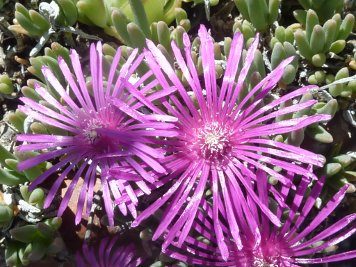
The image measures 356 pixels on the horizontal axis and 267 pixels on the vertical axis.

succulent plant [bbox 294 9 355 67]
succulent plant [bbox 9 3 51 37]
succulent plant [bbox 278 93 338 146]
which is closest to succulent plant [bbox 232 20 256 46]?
succulent plant [bbox 294 9 355 67]

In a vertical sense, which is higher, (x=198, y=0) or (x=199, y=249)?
(x=198, y=0)

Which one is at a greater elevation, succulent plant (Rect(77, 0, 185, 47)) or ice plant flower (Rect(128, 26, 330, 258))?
succulent plant (Rect(77, 0, 185, 47))

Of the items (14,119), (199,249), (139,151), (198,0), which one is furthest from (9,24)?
(199,249)

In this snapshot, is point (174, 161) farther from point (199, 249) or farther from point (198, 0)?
point (198, 0)

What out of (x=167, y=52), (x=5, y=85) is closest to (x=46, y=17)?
(x=5, y=85)

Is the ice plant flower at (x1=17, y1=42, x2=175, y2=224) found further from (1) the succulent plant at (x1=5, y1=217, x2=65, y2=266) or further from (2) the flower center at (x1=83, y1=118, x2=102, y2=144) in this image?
(1) the succulent plant at (x1=5, y1=217, x2=65, y2=266)

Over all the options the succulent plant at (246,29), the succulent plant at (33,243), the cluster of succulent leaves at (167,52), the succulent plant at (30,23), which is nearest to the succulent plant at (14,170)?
the cluster of succulent leaves at (167,52)

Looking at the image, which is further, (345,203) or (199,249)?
(345,203)

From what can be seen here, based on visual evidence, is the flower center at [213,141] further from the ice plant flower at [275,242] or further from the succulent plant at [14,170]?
the succulent plant at [14,170]
